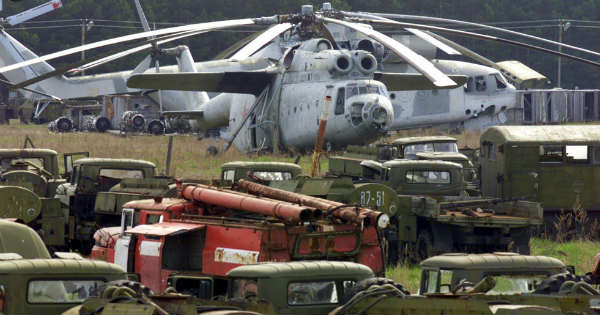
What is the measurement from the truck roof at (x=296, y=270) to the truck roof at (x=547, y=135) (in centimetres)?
1156

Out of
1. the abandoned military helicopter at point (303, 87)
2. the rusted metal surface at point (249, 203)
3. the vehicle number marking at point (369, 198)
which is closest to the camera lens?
the rusted metal surface at point (249, 203)

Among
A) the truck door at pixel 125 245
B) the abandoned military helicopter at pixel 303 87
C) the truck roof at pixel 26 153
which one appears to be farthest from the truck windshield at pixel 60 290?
the abandoned military helicopter at pixel 303 87

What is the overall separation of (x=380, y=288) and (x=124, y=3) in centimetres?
8573

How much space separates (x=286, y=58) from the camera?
34.2 m

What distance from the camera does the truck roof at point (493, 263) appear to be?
33.0 feet

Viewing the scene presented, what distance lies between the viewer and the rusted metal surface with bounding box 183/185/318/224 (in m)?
11.7

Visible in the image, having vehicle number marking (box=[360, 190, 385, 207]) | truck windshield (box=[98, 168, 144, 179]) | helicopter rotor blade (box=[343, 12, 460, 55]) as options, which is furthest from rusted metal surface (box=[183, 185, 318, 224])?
helicopter rotor blade (box=[343, 12, 460, 55])

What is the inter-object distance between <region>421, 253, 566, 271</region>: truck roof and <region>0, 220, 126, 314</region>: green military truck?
3004 millimetres

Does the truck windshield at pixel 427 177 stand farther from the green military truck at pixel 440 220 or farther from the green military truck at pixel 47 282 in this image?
the green military truck at pixel 47 282

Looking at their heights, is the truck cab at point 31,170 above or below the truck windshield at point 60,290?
above

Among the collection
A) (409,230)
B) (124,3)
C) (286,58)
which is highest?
(124,3)

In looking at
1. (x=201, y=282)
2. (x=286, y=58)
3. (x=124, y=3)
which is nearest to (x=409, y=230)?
(x=201, y=282)

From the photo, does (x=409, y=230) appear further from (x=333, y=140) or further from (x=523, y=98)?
(x=523, y=98)

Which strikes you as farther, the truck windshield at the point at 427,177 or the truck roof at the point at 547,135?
the truck roof at the point at 547,135
